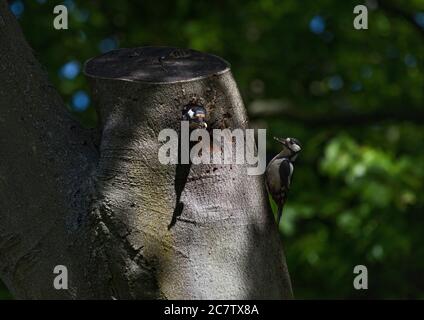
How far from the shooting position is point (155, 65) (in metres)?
2.50

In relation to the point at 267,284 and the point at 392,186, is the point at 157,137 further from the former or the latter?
the point at 392,186

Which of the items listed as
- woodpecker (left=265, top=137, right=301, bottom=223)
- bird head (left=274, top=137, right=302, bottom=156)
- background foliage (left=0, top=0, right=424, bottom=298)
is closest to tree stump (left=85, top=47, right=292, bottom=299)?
woodpecker (left=265, top=137, right=301, bottom=223)

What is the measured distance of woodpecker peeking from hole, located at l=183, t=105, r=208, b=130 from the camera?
7.54 ft

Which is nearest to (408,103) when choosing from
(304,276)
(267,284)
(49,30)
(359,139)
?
(359,139)

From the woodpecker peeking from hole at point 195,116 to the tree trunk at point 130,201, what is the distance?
2 centimetres

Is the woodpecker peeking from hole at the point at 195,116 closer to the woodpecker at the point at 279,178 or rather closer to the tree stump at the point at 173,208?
the tree stump at the point at 173,208

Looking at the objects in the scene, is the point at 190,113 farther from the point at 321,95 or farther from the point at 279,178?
the point at 321,95

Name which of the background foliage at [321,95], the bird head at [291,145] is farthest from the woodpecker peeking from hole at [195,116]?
the background foliage at [321,95]

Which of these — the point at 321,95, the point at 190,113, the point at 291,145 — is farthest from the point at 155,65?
the point at 321,95

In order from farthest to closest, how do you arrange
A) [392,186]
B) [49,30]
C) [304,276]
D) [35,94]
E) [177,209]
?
[304,276]
[49,30]
[392,186]
[35,94]
[177,209]
